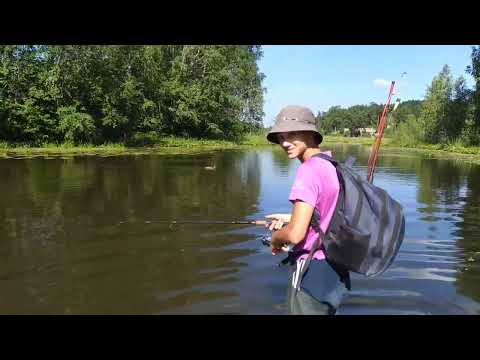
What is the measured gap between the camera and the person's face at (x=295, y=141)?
11.1ft

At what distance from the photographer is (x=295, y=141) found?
3.38 meters

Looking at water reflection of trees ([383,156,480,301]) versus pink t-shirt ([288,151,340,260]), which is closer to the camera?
pink t-shirt ([288,151,340,260])

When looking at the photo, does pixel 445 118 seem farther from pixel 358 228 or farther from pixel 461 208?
pixel 358 228

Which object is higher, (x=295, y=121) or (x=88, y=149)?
(x=295, y=121)

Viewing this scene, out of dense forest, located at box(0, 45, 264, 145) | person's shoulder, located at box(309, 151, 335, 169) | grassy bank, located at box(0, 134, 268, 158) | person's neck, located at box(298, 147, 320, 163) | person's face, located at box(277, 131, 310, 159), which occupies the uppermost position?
dense forest, located at box(0, 45, 264, 145)

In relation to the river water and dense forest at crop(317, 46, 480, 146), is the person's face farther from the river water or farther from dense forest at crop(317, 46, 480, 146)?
dense forest at crop(317, 46, 480, 146)

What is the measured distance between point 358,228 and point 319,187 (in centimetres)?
43

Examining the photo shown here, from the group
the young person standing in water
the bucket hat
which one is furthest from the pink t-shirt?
the bucket hat

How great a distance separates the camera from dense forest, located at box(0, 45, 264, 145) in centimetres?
3762

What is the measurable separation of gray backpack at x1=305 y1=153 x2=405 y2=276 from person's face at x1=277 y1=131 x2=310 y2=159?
20 centimetres

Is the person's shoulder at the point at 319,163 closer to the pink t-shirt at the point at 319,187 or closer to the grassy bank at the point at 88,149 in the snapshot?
the pink t-shirt at the point at 319,187

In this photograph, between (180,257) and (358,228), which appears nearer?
(358,228)

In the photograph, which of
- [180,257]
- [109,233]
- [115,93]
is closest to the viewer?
[180,257]

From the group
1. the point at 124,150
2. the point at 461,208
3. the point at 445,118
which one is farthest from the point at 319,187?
the point at 445,118
